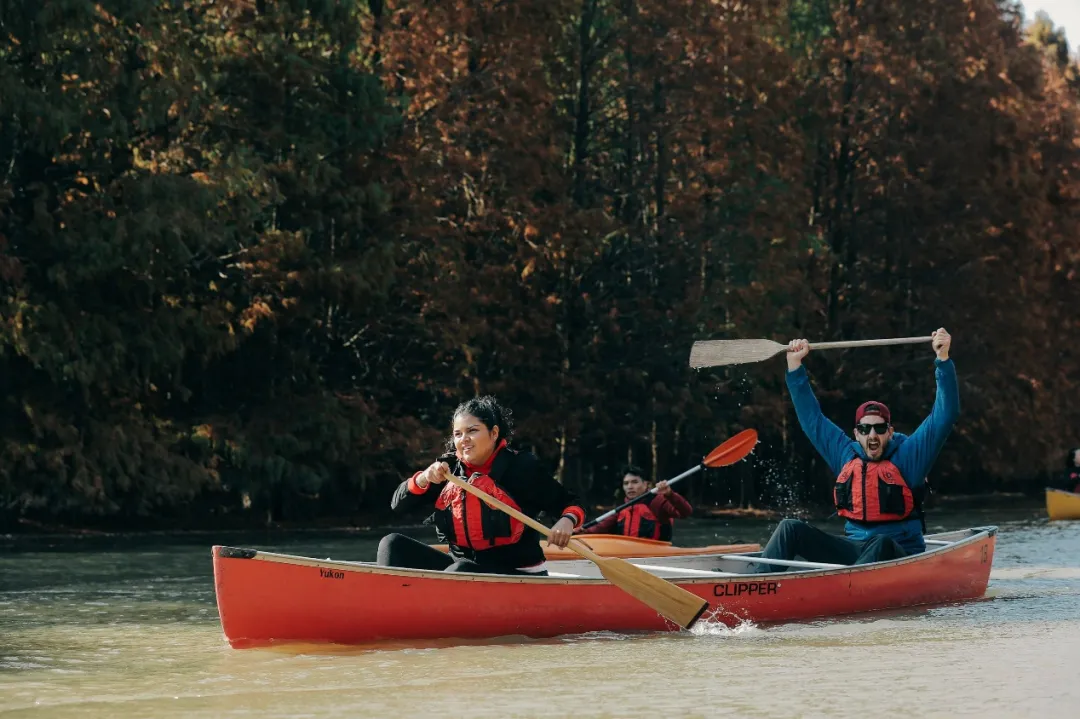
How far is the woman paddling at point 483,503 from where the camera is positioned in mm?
9562

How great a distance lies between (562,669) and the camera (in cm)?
904

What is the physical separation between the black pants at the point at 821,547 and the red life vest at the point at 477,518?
2659 mm

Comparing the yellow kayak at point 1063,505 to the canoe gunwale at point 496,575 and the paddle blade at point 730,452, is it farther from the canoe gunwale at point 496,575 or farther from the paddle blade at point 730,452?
the canoe gunwale at point 496,575

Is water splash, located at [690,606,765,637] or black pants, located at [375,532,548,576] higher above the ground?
black pants, located at [375,532,548,576]

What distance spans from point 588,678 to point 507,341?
55.3 feet

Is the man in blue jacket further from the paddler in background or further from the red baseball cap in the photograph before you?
the paddler in background

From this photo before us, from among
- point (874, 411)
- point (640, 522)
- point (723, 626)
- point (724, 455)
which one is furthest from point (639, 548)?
point (723, 626)

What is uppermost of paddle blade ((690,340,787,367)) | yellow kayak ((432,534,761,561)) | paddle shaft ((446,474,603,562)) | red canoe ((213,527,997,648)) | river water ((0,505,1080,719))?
paddle blade ((690,340,787,367))

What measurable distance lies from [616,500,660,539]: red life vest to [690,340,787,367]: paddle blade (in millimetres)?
2081

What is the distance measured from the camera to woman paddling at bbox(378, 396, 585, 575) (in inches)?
376

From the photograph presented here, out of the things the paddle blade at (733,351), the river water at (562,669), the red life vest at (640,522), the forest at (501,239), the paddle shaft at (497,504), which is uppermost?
the forest at (501,239)

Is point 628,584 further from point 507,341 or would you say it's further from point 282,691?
point 507,341

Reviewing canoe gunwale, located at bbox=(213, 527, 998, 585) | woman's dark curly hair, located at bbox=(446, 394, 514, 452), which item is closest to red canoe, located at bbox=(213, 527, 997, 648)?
canoe gunwale, located at bbox=(213, 527, 998, 585)

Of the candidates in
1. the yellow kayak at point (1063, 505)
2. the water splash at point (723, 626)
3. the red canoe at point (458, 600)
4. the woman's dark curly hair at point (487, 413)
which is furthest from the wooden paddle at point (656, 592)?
the yellow kayak at point (1063, 505)
